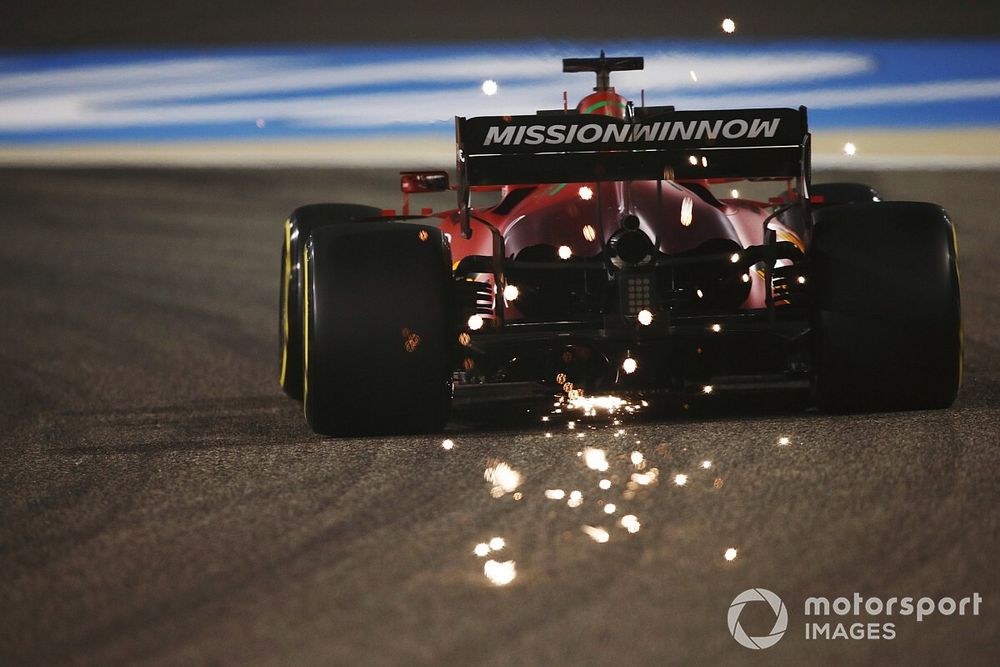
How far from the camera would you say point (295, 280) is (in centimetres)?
812

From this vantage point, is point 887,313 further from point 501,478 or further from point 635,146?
point 501,478

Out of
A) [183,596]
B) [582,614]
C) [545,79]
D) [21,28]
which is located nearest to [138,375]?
[545,79]

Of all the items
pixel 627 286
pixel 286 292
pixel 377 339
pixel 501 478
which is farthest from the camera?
pixel 286 292

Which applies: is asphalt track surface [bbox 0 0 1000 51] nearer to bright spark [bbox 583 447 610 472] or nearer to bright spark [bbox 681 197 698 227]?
bright spark [bbox 681 197 698 227]

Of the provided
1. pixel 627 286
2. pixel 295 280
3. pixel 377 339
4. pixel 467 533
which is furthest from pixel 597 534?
pixel 295 280

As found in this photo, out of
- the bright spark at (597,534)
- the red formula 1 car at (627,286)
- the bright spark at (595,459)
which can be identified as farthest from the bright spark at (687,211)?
the bright spark at (597,534)

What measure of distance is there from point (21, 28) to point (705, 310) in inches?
680

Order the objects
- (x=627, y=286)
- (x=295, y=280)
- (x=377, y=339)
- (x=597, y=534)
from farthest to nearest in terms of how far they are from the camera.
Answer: (x=295, y=280)
(x=627, y=286)
(x=377, y=339)
(x=597, y=534)

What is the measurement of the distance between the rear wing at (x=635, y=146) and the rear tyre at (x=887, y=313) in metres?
0.48

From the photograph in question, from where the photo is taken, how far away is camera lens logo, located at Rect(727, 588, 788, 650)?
3.57 metres

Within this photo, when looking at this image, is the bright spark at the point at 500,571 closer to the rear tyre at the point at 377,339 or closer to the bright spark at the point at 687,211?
the rear tyre at the point at 377,339

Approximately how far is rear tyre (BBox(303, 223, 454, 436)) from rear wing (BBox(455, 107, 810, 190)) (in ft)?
1.92

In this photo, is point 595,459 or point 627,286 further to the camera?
point 627,286

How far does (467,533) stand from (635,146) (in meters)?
2.65
